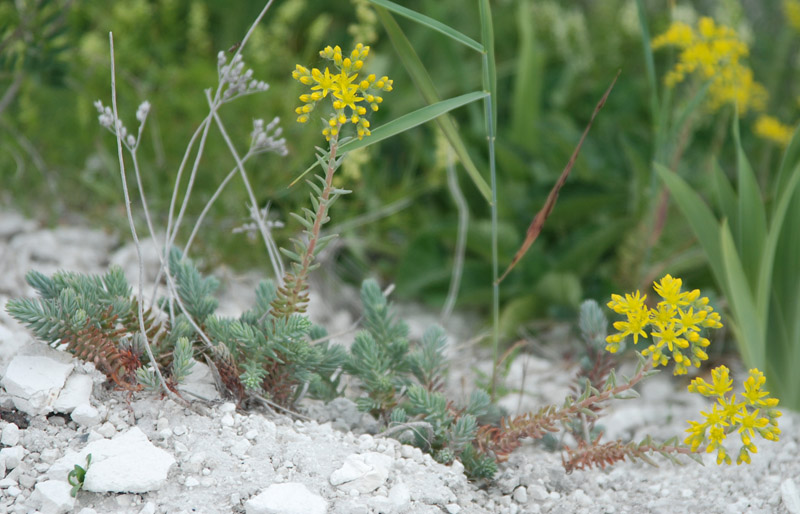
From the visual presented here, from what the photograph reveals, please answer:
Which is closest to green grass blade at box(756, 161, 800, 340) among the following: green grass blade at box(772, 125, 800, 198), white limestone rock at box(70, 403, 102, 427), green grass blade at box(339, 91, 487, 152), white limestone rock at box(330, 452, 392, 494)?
green grass blade at box(772, 125, 800, 198)

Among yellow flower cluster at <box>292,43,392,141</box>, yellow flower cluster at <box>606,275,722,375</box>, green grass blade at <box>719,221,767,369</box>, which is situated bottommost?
yellow flower cluster at <box>606,275,722,375</box>

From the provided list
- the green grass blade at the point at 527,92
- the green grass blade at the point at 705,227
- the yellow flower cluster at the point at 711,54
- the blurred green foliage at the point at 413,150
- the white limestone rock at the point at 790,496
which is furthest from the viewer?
the green grass blade at the point at 527,92

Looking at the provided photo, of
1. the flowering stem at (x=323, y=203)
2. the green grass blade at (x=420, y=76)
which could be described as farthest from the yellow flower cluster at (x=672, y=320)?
the flowering stem at (x=323, y=203)

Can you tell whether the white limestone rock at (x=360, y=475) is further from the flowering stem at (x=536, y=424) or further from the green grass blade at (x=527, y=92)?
the green grass blade at (x=527, y=92)

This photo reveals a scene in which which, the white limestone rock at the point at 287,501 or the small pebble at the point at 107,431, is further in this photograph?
the small pebble at the point at 107,431

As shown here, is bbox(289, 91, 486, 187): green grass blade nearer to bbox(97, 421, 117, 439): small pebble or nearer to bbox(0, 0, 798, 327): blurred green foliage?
bbox(97, 421, 117, 439): small pebble

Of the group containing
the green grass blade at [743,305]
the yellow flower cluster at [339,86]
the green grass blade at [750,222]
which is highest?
the green grass blade at [750,222]
